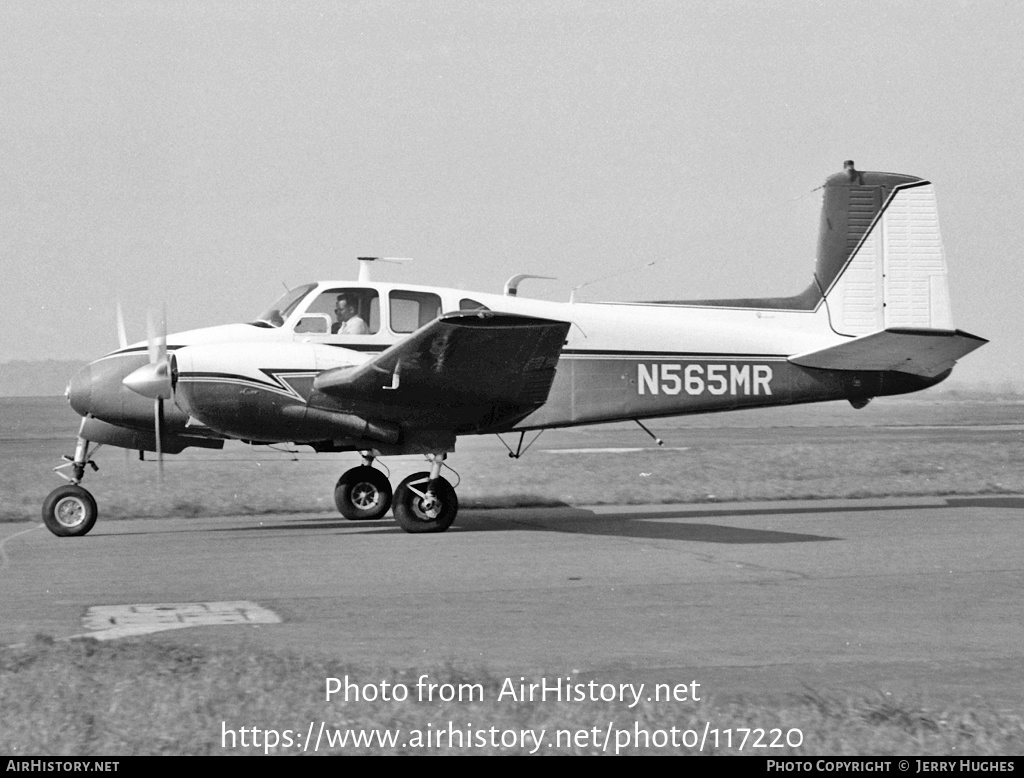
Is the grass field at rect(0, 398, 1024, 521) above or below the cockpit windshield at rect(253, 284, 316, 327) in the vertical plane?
below

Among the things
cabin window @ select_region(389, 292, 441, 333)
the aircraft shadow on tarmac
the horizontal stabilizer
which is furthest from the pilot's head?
the horizontal stabilizer

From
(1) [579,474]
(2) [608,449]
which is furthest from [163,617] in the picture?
(2) [608,449]

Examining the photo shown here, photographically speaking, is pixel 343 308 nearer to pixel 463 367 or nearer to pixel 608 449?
pixel 463 367

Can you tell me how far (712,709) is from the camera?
537 cm

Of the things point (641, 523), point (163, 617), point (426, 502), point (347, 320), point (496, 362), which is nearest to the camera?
point (163, 617)

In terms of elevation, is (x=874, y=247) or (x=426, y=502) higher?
(x=874, y=247)

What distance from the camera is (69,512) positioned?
12859 millimetres

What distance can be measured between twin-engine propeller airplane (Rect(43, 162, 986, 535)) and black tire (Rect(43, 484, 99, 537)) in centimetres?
2

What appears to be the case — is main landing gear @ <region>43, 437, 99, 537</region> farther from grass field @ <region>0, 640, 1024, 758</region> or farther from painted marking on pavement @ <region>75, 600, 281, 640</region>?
grass field @ <region>0, 640, 1024, 758</region>

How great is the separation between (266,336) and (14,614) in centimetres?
570

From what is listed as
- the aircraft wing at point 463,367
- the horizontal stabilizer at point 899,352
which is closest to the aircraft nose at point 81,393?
the aircraft wing at point 463,367

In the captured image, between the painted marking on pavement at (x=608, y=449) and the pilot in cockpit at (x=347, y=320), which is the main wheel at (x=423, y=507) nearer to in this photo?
the pilot in cockpit at (x=347, y=320)

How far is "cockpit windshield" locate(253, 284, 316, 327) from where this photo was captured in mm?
13586

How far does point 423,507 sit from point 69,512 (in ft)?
12.6
